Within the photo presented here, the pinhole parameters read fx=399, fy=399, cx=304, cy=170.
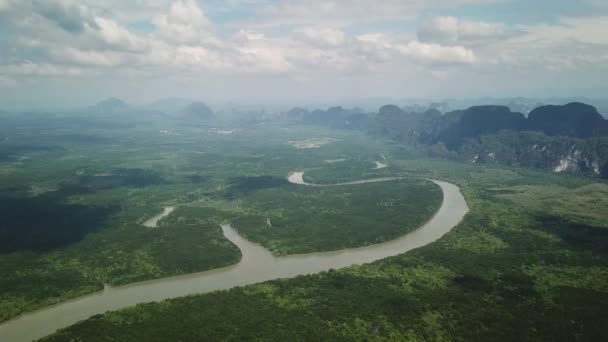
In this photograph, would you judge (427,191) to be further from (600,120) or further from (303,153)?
(600,120)

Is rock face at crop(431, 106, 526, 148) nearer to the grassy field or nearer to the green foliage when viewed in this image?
the green foliage

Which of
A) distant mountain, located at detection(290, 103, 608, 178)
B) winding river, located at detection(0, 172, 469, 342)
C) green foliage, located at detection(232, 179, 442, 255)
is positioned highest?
distant mountain, located at detection(290, 103, 608, 178)

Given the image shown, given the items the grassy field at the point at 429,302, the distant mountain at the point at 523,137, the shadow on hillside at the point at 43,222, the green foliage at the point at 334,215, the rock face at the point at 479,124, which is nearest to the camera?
the grassy field at the point at 429,302

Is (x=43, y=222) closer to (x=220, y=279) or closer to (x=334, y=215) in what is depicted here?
(x=220, y=279)

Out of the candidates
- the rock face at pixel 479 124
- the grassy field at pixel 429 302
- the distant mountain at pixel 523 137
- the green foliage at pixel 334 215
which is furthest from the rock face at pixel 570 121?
the grassy field at pixel 429 302

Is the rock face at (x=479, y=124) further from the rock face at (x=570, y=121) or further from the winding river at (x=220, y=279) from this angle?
the winding river at (x=220, y=279)

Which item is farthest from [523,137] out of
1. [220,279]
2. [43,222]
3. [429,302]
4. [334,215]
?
[43,222]

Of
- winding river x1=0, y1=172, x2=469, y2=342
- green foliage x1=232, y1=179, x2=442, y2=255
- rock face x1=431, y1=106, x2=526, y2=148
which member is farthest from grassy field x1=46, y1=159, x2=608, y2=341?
rock face x1=431, y1=106, x2=526, y2=148
